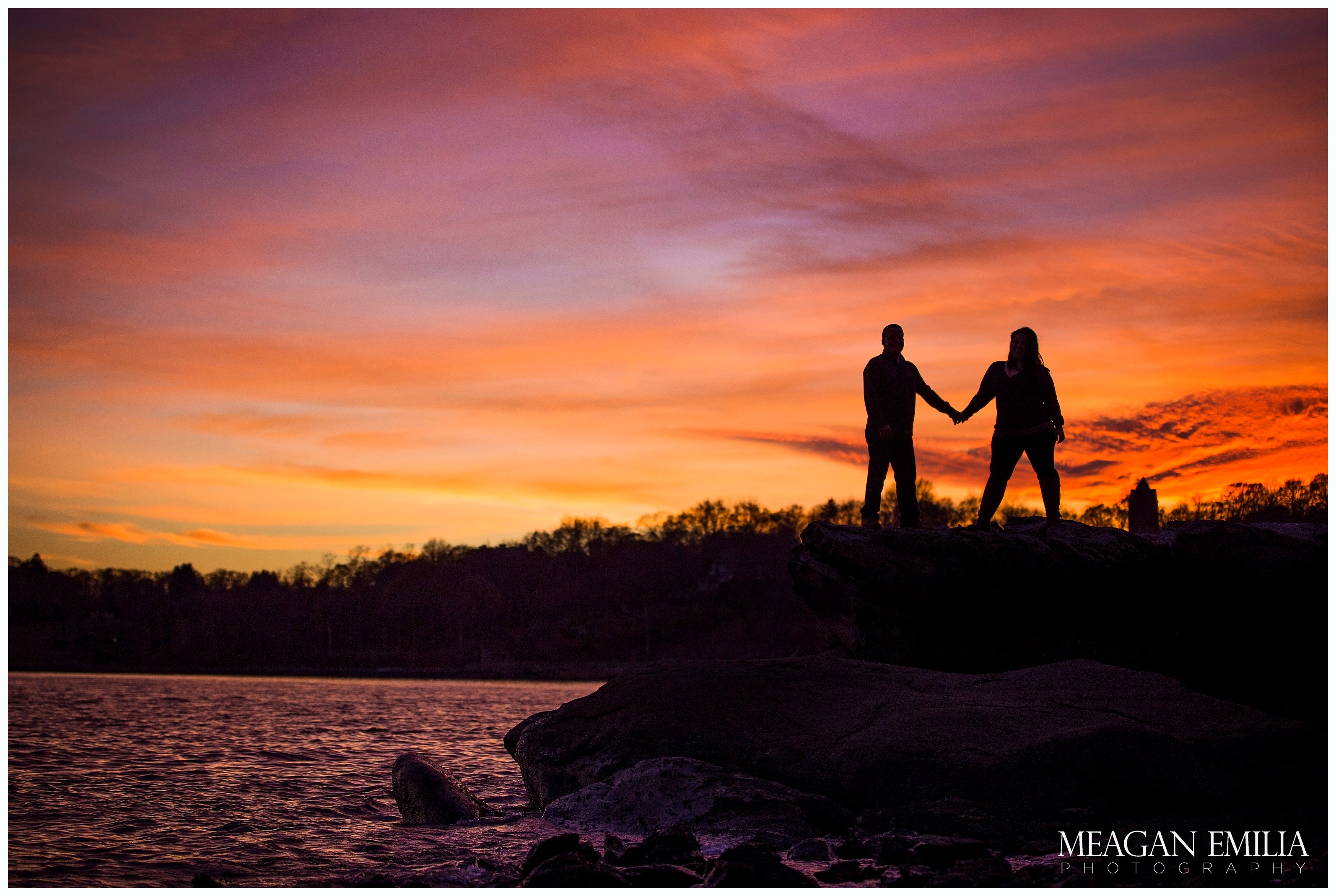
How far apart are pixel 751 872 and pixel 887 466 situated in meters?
8.17

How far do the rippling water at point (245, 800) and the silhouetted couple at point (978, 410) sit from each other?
7.05 metres

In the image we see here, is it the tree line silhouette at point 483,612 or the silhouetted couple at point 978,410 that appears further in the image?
the tree line silhouette at point 483,612

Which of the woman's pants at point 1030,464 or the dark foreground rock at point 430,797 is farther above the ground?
the woman's pants at point 1030,464

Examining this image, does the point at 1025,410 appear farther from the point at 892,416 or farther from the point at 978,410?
the point at 892,416

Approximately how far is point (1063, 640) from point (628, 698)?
644cm

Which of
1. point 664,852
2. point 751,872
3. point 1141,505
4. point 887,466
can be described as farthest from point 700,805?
point 1141,505

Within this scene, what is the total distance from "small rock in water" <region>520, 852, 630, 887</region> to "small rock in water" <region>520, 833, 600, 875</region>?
0.38m

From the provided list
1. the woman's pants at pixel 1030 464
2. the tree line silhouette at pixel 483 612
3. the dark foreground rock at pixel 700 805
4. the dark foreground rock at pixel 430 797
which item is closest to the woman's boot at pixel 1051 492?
the woman's pants at pixel 1030 464

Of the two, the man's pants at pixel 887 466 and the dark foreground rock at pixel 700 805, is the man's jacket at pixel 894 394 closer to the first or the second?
the man's pants at pixel 887 466

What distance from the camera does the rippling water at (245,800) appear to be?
12.0 m

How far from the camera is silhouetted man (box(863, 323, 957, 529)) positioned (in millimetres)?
15375

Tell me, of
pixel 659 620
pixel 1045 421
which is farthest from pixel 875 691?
pixel 659 620

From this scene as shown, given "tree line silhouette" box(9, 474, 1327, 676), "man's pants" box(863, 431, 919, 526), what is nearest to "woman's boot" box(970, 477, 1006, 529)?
"man's pants" box(863, 431, 919, 526)

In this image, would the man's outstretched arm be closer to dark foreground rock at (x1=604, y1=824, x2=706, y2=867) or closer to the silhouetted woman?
the silhouetted woman
